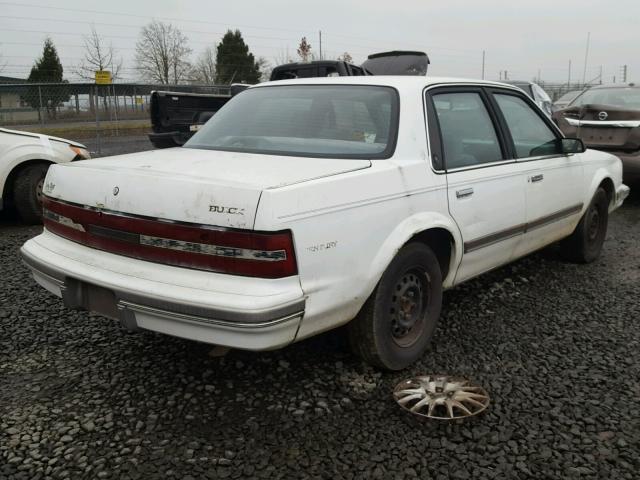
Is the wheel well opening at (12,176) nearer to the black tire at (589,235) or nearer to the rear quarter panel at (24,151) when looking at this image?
the rear quarter panel at (24,151)

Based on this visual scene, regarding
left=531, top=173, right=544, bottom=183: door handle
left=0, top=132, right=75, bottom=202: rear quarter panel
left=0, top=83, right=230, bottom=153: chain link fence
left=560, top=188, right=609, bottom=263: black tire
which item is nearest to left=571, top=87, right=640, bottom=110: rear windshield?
left=560, top=188, right=609, bottom=263: black tire

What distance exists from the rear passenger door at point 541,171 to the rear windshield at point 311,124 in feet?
3.66

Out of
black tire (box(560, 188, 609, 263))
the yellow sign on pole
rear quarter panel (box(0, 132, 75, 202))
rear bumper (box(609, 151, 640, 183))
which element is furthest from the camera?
the yellow sign on pole

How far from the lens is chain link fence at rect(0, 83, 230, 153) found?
15852 millimetres

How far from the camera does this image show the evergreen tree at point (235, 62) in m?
34.6

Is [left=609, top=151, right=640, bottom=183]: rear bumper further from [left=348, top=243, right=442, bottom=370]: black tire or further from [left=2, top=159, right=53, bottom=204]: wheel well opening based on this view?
[left=2, top=159, right=53, bottom=204]: wheel well opening

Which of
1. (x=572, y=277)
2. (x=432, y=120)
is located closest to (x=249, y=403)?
(x=432, y=120)

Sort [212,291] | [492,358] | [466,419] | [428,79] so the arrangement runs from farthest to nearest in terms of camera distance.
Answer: [428,79]
[492,358]
[466,419]
[212,291]

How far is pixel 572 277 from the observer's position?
15.4 ft

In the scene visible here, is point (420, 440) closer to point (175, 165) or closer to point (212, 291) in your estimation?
point (212, 291)

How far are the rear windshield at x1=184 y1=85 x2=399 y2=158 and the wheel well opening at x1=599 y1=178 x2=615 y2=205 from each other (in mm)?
2785

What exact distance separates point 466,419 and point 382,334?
1.83 ft

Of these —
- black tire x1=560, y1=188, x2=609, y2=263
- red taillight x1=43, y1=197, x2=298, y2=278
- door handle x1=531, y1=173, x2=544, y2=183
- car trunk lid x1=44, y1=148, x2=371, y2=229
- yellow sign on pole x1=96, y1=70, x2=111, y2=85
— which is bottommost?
black tire x1=560, y1=188, x2=609, y2=263

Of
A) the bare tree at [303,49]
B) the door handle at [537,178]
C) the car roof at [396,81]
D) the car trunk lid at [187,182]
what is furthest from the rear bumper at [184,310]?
the bare tree at [303,49]
